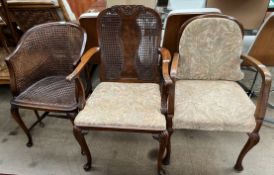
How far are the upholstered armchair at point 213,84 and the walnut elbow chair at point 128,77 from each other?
13 centimetres

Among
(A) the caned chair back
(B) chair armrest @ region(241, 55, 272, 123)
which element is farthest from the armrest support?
(A) the caned chair back

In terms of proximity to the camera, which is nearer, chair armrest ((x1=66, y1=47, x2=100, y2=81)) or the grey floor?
chair armrest ((x1=66, y1=47, x2=100, y2=81))

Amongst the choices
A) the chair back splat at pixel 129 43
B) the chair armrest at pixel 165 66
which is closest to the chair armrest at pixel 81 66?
the chair back splat at pixel 129 43

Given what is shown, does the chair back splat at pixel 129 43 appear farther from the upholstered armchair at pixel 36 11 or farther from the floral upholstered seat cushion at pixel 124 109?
the upholstered armchair at pixel 36 11

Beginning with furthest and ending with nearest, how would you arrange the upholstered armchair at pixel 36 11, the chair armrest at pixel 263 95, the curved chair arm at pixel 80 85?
the upholstered armchair at pixel 36 11 < the curved chair arm at pixel 80 85 < the chair armrest at pixel 263 95

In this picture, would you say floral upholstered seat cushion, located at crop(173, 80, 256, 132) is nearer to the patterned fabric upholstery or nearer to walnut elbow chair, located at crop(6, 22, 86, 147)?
the patterned fabric upholstery

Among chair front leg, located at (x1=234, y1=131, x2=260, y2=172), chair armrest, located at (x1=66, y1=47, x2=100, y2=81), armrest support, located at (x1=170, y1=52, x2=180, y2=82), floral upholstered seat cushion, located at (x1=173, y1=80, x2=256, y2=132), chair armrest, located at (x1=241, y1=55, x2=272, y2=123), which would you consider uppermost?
chair armrest, located at (x1=66, y1=47, x2=100, y2=81)

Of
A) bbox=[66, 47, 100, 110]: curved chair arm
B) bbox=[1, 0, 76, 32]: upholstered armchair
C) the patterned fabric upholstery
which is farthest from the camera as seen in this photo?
bbox=[1, 0, 76, 32]: upholstered armchair

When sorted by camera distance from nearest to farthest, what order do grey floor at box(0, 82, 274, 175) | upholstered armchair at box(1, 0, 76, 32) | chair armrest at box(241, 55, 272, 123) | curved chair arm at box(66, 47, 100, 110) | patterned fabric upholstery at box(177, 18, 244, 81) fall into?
chair armrest at box(241, 55, 272, 123)
curved chair arm at box(66, 47, 100, 110)
patterned fabric upholstery at box(177, 18, 244, 81)
grey floor at box(0, 82, 274, 175)
upholstered armchair at box(1, 0, 76, 32)

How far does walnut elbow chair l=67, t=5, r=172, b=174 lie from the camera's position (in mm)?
1271

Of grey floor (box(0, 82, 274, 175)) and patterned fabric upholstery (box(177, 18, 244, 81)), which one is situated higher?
patterned fabric upholstery (box(177, 18, 244, 81))

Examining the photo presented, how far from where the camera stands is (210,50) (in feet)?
4.95

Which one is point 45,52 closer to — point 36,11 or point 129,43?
point 36,11

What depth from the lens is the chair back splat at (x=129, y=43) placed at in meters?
1.48
